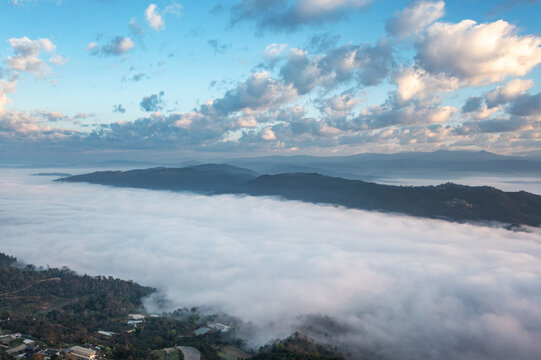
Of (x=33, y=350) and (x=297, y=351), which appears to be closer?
(x=33, y=350)

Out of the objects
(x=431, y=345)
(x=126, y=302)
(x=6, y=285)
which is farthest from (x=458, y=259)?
(x=6, y=285)

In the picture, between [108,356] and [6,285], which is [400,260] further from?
[6,285]

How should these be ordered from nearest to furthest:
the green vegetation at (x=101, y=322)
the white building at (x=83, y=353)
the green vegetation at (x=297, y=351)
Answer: the white building at (x=83, y=353) < the green vegetation at (x=297, y=351) < the green vegetation at (x=101, y=322)

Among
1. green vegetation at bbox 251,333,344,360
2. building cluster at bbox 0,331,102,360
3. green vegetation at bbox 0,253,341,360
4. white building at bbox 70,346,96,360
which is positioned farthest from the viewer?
green vegetation at bbox 0,253,341,360

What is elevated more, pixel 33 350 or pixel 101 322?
pixel 33 350

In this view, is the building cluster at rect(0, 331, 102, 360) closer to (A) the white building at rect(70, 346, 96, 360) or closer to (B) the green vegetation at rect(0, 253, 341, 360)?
(A) the white building at rect(70, 346, 96, 360)

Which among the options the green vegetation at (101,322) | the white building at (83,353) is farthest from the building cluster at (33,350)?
the green vegetation at (101,322)

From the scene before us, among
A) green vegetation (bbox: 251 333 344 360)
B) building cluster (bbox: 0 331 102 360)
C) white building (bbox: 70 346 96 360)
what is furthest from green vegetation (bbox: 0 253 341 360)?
white building (bbox: 70 346 96 360)

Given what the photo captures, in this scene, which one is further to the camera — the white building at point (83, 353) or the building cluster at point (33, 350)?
the white building at point (83, 353)

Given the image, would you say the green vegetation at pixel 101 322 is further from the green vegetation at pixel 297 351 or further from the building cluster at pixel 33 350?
the building cluster at pixel 33 350

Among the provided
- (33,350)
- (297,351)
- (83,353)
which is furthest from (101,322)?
(297,351)

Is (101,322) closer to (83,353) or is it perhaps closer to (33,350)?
(33,350)
